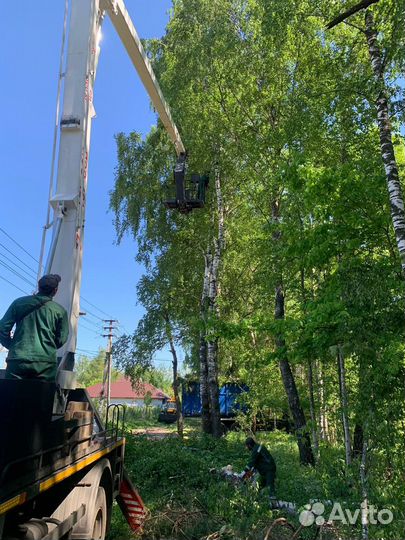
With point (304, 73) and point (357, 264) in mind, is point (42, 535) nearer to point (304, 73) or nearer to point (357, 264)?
point (357, 264)

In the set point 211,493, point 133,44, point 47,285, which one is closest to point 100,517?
point 211,493

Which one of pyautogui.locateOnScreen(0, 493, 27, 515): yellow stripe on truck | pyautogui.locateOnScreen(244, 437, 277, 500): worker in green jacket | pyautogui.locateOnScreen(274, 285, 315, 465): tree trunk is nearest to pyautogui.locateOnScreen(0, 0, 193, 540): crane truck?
pyautogui.locateOnScreen(0, 493, 27, 515): yellow stripe on truck

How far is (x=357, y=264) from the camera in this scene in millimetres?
6316

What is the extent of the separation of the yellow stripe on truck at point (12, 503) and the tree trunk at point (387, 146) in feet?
16.8

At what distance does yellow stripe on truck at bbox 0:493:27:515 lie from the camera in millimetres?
2286

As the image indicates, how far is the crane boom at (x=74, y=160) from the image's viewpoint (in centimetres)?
452

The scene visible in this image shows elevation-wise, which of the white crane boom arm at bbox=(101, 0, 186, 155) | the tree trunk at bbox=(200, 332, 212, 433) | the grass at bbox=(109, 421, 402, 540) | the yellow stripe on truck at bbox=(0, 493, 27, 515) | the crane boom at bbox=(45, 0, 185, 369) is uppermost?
the white crane boom arm at bbox=(101, 0, 186, 155)

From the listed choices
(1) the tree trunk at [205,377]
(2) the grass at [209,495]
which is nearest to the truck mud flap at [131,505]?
(2) the grass at [209,495]

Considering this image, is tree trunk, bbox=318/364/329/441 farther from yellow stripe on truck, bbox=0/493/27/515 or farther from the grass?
yellow stripe on truck, bbox=0/493/27/515

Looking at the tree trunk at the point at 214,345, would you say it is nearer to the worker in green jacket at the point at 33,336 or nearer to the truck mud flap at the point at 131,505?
the truck mud flap at the point at 131,505

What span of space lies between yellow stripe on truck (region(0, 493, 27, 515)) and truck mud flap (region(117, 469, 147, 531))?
3610 mm

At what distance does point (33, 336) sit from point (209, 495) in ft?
14.6

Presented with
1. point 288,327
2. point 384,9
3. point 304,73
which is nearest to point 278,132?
point 304,73

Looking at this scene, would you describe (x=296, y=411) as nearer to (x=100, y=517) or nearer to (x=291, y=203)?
(x=291, y=203)
